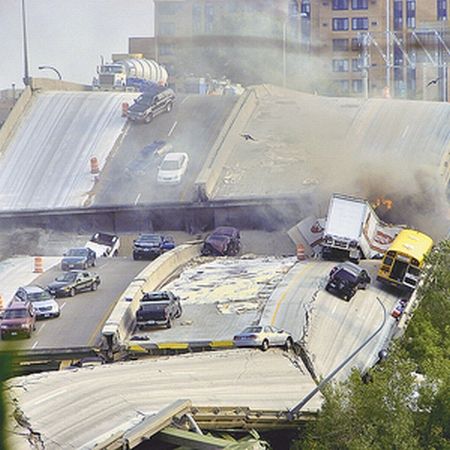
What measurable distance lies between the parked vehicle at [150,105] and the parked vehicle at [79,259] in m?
15.0

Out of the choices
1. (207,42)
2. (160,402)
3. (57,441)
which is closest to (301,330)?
(160,402)

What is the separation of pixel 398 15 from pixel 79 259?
59.8 m

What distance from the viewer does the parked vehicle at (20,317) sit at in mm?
24891

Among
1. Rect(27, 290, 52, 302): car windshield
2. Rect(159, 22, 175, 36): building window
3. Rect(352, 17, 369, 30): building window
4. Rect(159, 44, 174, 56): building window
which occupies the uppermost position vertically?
Rect(27, 290, 52, 302): car windshield

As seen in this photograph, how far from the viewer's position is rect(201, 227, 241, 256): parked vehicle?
117 ft

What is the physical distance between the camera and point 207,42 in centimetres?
8469

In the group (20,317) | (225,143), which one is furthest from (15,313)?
(225,143)

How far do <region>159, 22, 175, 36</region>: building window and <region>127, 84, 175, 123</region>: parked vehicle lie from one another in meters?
36.3

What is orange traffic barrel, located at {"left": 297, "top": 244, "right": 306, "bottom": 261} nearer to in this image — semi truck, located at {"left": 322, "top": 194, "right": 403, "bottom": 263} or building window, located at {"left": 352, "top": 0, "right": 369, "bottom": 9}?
semi truck, located at {"left": 322, "top": 194, "right": 403, "bottom": 263}

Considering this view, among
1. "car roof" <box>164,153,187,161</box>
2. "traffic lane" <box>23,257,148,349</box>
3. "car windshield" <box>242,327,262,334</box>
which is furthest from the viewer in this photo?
"car roof" <box>164,153,187,161</box>

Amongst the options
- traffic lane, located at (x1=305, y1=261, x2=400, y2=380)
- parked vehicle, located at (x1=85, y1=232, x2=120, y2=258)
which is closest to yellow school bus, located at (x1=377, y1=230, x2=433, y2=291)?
traffic lane, located at (x1=305, y1=261, x2=400, y2=380)

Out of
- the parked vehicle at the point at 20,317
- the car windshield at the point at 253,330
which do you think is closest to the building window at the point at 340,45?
the parked vehicle at the point at 20,317

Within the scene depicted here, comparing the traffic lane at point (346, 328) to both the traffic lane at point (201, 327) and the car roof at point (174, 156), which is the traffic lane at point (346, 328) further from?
the car roof at point (174, 156)

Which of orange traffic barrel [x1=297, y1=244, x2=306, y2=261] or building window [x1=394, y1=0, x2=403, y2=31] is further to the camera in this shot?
building window [x1=394, y1=0, x2=403, y2=31]
